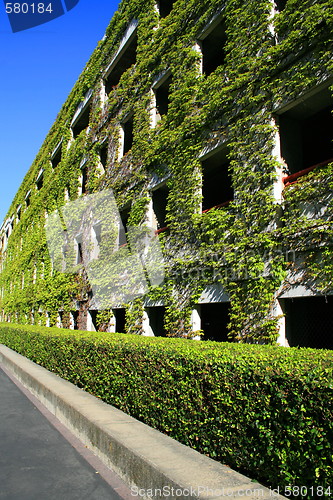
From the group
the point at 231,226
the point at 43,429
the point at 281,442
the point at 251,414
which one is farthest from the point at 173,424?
the point at 231,226

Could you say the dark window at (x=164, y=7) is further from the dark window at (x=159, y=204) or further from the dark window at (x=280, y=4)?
the dark window at (x=159, y=204)

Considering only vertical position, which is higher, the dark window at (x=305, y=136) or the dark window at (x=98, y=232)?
the dark window at (x=305, y=136)

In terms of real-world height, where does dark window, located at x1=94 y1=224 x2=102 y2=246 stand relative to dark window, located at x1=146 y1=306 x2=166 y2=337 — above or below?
above

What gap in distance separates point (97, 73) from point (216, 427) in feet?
59.3

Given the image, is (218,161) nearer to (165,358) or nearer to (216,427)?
(165,358)

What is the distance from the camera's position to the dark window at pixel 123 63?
15367 millimetres

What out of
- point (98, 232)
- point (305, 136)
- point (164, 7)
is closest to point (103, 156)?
point (98, 232)

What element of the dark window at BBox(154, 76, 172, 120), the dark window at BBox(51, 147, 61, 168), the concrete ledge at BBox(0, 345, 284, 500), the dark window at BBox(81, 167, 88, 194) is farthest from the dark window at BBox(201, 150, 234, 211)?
the dark window at BBox(51, 147, 61, 168)

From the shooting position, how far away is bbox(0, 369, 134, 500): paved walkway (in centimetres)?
352

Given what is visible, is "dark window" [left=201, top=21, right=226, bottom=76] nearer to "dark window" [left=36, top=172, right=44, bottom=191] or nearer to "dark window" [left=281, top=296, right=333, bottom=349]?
"dark window" [left=281, top=296, right=333, bottom=349]

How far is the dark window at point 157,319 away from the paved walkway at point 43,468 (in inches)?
233

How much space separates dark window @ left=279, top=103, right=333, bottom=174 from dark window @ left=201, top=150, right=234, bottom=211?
5.85ft

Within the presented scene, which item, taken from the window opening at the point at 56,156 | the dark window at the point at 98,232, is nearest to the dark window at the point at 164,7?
the dark window at the point at 98,232

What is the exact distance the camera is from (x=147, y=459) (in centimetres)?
337
